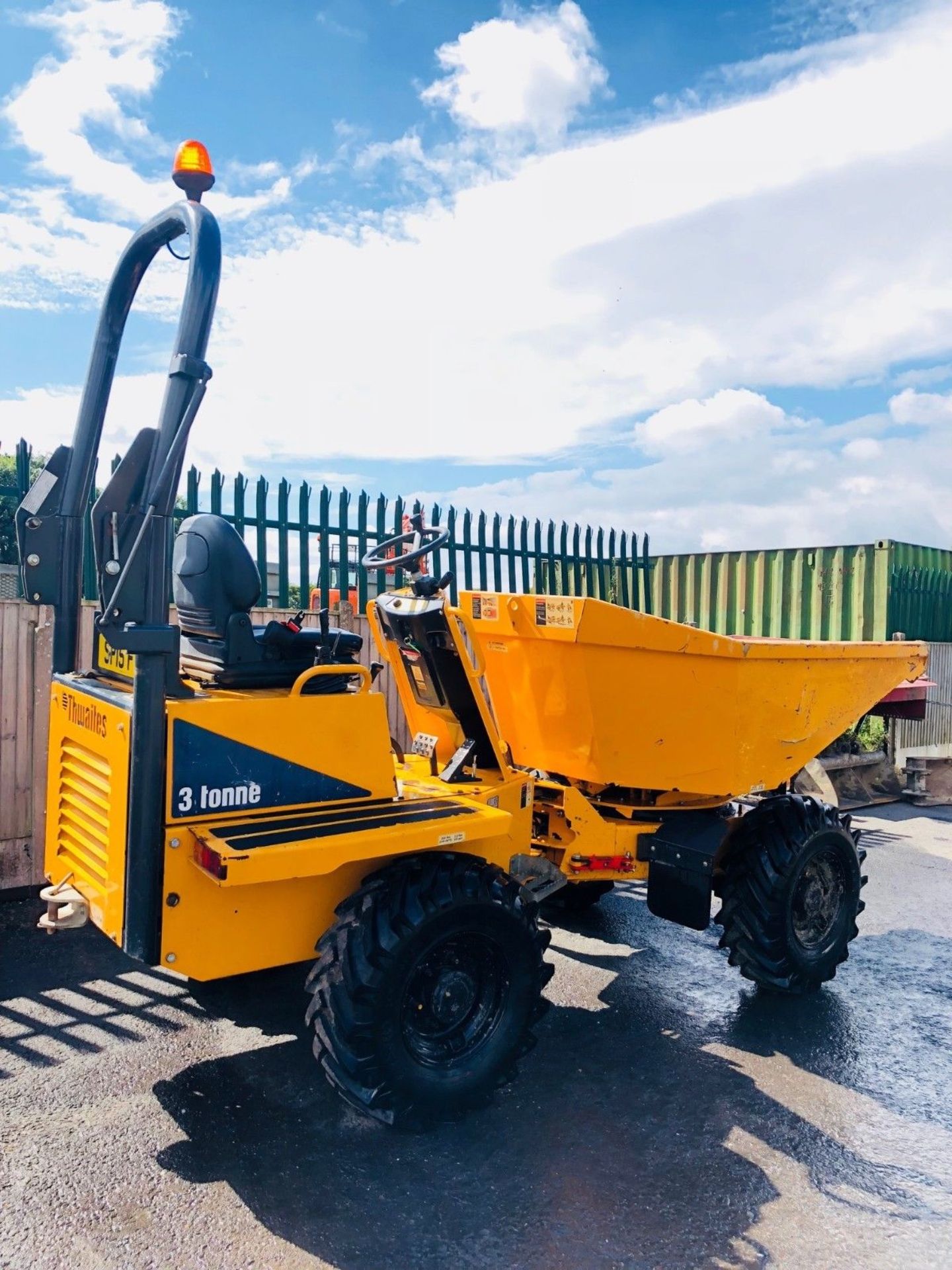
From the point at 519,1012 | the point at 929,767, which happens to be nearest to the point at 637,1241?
the point at 519,1012

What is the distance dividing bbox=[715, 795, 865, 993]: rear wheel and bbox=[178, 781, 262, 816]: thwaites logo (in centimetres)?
255

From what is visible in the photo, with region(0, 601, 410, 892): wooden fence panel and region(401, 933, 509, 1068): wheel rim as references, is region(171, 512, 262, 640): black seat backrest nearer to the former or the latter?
region(401, 933, 509, 1068): wheel rim

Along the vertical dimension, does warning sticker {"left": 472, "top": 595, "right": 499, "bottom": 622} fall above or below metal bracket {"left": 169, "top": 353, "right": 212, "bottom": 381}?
below

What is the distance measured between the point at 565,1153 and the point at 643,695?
1946mm

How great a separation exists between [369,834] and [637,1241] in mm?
1477

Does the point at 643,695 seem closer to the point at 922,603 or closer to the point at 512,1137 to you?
the point at 512,1137

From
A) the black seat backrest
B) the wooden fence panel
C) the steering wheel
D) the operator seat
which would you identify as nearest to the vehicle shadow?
the operator seat

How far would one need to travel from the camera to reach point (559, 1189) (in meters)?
3.00

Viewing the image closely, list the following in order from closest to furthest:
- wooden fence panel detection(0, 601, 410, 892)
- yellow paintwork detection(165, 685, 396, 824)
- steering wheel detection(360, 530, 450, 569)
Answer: yellow paintwork detection(165, 685, 396, 824)
steering wheel detection(360, 530, 450, 569)
wooden fence panel detection(0, 601, 410, 892)

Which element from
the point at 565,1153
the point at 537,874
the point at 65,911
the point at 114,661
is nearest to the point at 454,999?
the point at 565,1153

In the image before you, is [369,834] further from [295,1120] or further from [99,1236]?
[99,1236]

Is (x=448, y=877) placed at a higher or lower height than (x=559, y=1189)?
higher

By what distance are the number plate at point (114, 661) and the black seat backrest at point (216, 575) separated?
29cm

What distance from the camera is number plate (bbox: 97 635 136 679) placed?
3.63m
